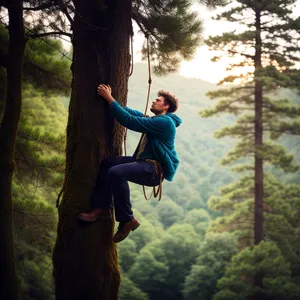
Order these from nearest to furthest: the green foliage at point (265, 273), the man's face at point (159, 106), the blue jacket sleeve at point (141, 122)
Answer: the blue jacket sleeve at point (141, 122)
the man's face at point (159, 106)
the green foliage at point (265, 273)

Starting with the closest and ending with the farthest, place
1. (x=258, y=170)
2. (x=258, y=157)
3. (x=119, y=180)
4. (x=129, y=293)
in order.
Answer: (x=119, y=180), (x=258, y=157), (x=258, y=170), (x=129, y=293)

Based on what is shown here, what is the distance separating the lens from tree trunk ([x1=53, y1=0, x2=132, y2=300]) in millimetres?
3424

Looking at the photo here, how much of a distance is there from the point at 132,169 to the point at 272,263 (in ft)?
44.4

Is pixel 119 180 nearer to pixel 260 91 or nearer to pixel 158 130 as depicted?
pixel 158 130

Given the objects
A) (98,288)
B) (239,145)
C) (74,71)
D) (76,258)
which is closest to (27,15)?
(74,71)

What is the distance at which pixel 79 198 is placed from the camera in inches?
137

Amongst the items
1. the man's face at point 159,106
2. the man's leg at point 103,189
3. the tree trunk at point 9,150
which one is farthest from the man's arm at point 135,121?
the tree trunk at point 9,150

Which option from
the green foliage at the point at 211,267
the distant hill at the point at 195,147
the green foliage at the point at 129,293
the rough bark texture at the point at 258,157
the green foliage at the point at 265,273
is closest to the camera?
the green foliage at the point at 265,273

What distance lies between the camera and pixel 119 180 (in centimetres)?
342

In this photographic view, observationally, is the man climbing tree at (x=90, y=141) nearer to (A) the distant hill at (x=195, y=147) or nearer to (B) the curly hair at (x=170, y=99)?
(B) the curly hair at (x=170, y=99)

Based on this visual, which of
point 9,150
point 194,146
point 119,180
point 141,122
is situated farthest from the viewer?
point 194,146

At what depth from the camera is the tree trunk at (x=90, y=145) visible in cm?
342

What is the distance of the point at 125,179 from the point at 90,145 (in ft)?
1.46

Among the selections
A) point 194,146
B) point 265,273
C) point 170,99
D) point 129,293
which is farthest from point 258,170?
point 194,146
